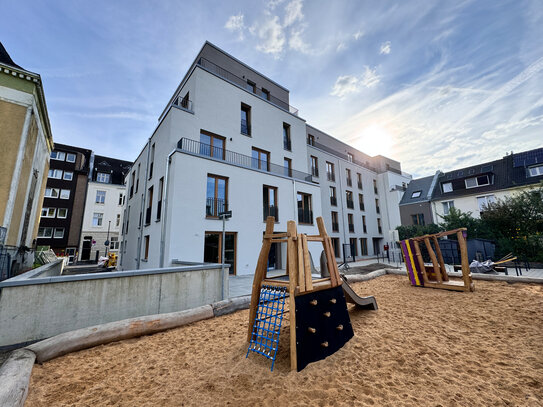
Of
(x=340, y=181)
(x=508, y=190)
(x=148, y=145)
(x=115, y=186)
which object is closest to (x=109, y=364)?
(x=148, y=145)

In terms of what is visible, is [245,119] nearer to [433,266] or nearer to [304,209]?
[304,209]

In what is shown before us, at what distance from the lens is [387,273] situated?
10484 millimetres

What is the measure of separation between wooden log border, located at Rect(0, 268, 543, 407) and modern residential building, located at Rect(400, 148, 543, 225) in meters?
22.2

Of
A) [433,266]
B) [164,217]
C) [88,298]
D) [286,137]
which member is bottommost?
[88,298]

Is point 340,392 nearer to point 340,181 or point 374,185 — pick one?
point 340,181

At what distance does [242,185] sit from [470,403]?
1110 cm

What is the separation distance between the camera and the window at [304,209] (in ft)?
49.8

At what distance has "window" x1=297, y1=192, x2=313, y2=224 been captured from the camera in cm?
1518

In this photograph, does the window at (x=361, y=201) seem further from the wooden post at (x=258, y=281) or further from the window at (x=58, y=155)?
the window at (x=58, y=155)

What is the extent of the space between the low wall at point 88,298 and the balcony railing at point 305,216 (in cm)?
985

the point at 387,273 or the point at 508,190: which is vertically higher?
the point at 508,190

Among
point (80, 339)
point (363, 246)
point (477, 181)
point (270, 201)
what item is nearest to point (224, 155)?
point (270, 201)

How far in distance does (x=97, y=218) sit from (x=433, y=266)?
1441 inches

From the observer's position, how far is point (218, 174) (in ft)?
37.6
